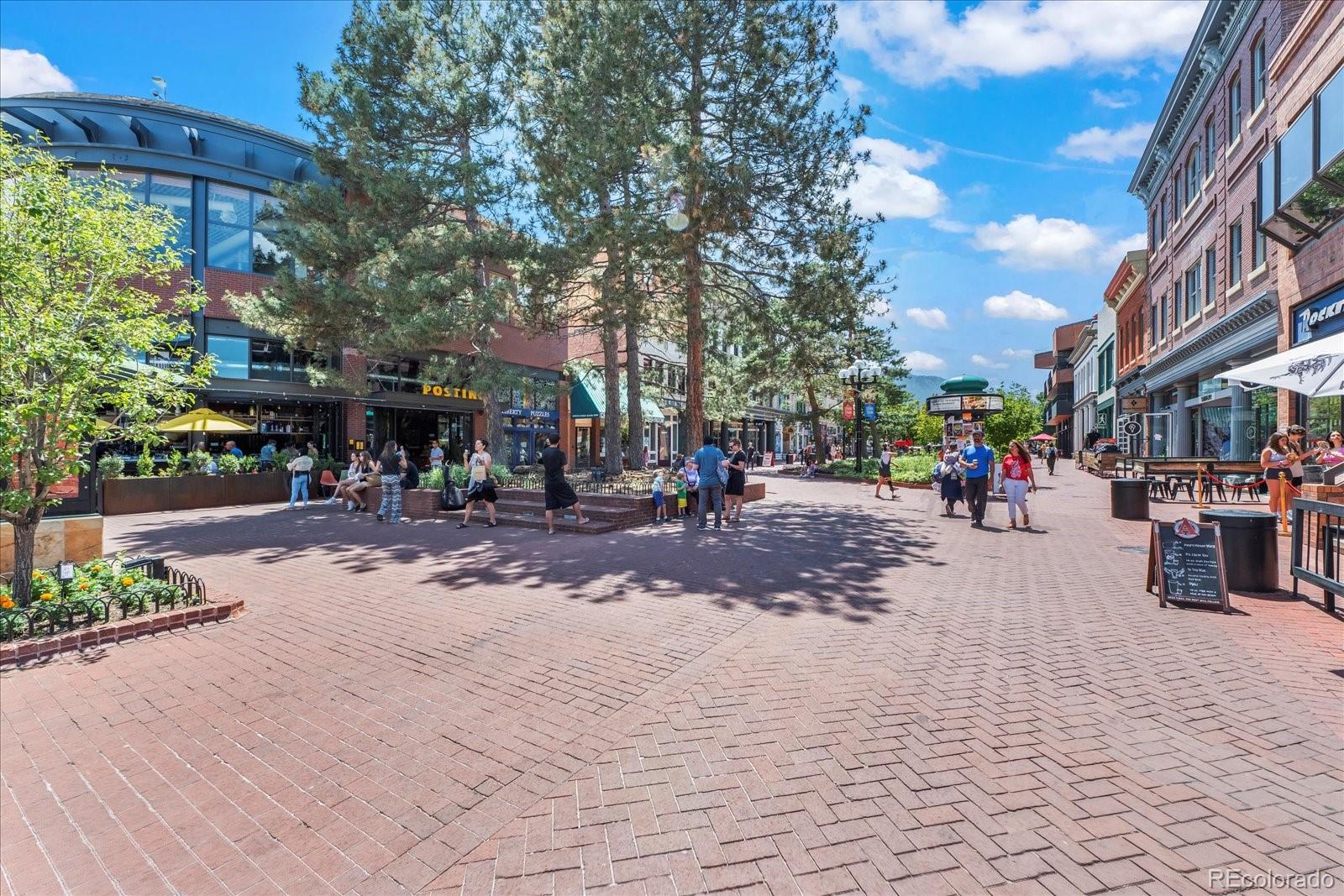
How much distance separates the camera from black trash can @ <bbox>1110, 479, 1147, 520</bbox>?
13.5m

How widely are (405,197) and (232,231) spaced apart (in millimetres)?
9159

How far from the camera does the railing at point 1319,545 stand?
5664 mm

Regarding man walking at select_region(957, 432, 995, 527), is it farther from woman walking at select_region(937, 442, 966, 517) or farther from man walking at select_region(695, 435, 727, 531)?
man walking at select_region(695, 435, 727, 531)

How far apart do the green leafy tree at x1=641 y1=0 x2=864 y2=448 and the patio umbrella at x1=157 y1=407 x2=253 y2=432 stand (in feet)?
44.9

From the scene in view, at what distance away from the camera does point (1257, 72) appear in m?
16.5

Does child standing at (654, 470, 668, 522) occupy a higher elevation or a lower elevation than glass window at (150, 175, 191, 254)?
lower

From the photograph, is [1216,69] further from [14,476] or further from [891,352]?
[14,476]

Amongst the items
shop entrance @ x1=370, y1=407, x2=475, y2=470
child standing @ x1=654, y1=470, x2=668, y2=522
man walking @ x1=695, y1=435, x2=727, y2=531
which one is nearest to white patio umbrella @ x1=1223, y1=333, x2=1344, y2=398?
man walking @ x1=695, y1=435, x2=727, y2=531

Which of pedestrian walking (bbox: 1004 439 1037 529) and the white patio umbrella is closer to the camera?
the white patio umbrella

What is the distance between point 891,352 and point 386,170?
27.5 meters

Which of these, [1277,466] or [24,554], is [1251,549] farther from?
[24,554]

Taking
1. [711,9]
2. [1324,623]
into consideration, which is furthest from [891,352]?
[1324,623]

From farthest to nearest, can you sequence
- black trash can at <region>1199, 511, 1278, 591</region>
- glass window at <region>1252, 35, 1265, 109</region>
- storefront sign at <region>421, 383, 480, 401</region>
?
1. storefront sign at <region>421, 383, 480, 401</region>
2. glass window at <region>1252, 35, 1265, 109</region>
3. black trash can at <region>1199, 511, 1278, 591</region>

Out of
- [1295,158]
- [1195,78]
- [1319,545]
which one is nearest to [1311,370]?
[1319,545]
